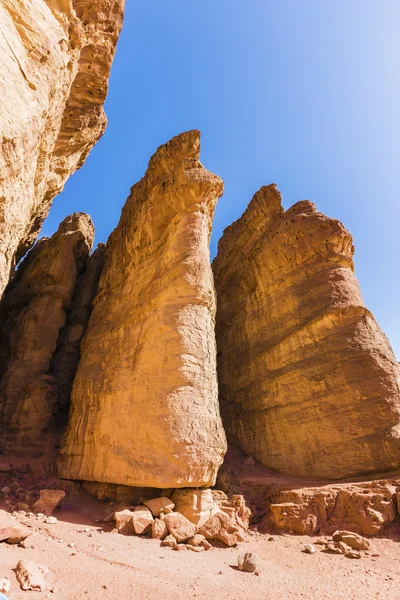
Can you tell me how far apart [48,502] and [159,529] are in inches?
123

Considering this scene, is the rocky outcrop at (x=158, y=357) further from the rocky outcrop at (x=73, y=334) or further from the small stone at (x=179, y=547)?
the rocky outcrop at (x=73, y=334)

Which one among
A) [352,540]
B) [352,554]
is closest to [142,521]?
[352,554]

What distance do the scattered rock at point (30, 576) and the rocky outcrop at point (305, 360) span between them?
9696 millimetres

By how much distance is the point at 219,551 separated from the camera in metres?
7.28

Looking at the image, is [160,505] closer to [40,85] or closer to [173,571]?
[173,571]

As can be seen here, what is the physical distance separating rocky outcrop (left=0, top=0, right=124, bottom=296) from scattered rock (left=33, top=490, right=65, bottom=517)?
224 inches

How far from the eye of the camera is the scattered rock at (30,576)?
13.4 ft

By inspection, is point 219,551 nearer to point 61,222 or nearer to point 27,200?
point 27,200

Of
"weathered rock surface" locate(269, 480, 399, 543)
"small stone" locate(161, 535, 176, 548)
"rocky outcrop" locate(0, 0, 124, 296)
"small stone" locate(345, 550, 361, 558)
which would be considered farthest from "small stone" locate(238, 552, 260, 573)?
"rocky outcrop" locate(0, 0, 124, 296)

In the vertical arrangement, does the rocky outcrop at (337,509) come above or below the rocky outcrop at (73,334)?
below

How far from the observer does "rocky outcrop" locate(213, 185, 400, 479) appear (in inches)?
444

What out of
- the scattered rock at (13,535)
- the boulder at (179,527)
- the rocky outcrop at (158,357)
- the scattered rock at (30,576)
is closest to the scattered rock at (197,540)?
the boulder at (179,527)

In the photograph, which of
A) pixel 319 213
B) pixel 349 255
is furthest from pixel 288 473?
pixel 319 213

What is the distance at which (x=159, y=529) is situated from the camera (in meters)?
7.41
